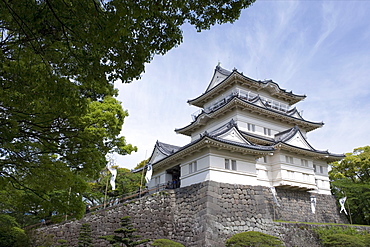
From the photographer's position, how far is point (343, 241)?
553 inches

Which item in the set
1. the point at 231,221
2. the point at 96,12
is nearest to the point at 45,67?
the point at 96,12

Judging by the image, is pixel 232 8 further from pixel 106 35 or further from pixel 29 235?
pixel 29 235

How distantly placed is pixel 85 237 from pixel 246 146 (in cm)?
997

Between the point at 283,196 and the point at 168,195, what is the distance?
27.7ft

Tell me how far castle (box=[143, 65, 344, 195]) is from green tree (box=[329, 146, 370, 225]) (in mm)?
3790

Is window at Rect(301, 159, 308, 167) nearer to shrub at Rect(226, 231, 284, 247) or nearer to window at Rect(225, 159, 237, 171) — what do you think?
window at Rect(225, 159, 237, 171)

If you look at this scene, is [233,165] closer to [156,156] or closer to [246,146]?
[246,146]

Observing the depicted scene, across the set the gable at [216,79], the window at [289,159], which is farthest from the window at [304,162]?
the gable at [216,79]

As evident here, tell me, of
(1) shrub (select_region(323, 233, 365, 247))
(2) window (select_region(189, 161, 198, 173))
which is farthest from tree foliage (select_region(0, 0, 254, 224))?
(1) shrub (select_region(323, 233, 365, 247))

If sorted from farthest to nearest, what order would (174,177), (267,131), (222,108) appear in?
(267,131), (222,108), (174,177)

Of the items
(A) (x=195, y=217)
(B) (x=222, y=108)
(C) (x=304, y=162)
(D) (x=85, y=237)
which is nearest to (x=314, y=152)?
(C) (x=304, y=162)

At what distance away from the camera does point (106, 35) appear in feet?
13.8

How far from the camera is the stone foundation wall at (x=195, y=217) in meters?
13.7

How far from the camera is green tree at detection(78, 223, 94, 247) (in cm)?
1428
